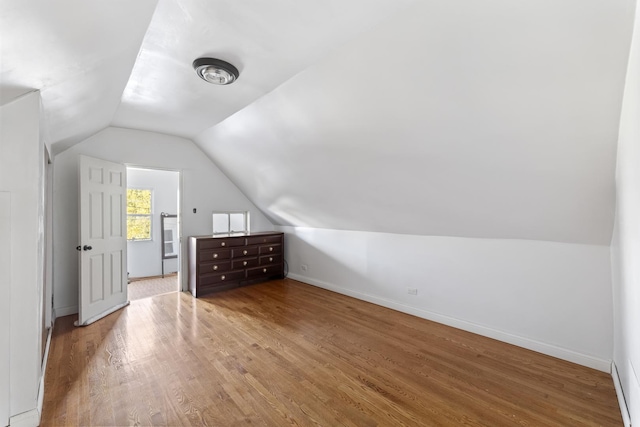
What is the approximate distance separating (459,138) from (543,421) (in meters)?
2.01

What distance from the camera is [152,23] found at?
1.77 meters

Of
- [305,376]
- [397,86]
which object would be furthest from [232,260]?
[397,86]

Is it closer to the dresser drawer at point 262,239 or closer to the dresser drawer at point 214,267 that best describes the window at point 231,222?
the dresser drawer at point 262,239

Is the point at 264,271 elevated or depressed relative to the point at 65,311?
elevated

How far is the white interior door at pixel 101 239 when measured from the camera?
10.9 feet

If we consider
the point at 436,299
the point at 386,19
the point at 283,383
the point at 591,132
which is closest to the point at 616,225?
the point at 591,132

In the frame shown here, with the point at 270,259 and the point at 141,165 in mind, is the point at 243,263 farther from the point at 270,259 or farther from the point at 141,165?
the point at 141,165

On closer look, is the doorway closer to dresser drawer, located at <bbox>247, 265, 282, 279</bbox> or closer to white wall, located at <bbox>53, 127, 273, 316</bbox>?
white wall, located at <bbox>53, 127, 273, 316</bbox>

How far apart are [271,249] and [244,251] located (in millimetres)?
586

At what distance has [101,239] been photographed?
3.56 m

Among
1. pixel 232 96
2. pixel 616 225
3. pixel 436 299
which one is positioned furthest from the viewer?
pixel 436 299

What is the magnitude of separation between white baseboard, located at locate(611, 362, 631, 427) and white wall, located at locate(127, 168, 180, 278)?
6670 mm

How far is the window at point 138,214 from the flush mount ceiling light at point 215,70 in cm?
479

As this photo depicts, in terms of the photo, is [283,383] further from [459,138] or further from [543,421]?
[459,138]
